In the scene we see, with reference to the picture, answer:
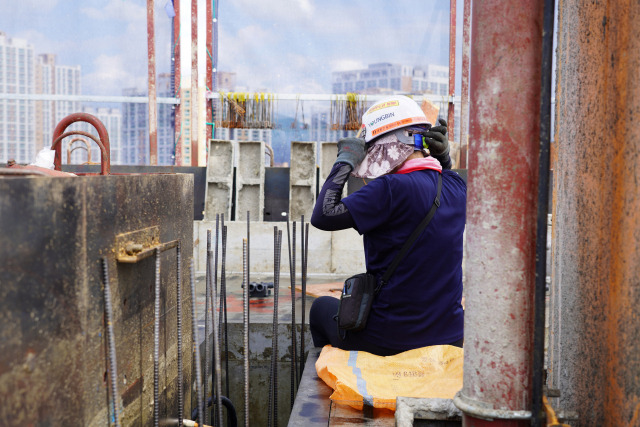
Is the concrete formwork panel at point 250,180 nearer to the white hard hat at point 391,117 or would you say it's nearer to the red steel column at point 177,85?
the red steel column at point 177,85

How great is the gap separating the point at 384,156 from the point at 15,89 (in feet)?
34.1

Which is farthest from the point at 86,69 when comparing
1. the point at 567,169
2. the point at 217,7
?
the point at 567,169

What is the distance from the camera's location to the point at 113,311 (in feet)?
9.85

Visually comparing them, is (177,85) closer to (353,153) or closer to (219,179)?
(219,179)

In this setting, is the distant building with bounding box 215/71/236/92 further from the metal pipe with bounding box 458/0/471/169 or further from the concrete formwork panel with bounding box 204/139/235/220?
the metal pipe with bounding box 458/0/471/169

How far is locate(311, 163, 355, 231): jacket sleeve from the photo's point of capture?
135 inches

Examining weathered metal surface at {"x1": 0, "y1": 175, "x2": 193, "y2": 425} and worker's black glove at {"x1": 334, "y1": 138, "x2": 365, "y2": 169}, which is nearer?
weathered metal surface at {"x1": 0, "y1": 175, "x2": 193, "y2": 425}

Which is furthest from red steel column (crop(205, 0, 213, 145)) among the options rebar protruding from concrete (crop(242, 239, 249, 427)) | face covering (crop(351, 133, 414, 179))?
face covering (crop(351, 133, 414, 179))

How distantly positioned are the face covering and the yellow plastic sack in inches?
43.8

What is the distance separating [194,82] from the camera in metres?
10.6

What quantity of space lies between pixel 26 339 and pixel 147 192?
1.38 m

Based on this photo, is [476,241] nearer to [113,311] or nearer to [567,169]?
[567,169]

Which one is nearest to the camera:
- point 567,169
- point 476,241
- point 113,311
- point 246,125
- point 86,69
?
point 476,241

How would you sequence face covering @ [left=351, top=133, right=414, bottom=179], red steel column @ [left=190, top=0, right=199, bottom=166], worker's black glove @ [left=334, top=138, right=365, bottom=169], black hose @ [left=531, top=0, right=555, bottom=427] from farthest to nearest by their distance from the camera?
red steel column @ [left=190, top=0, right=199, bottom=166] → worker's black glove @ [left=334, top=138, right=365, bottom=169] → face covering @ [left=351, top=133, right=414, bottom=179] → black hose @ [left=531, top=0, right=555, bottom=427]
